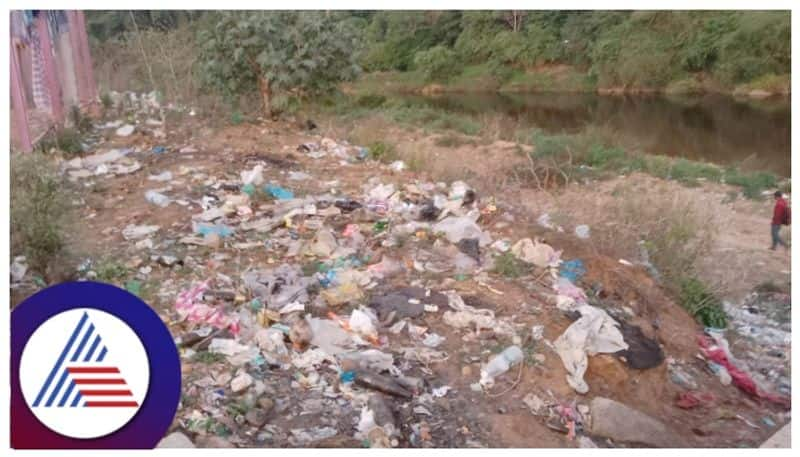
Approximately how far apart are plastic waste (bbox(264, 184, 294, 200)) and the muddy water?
5.62 m

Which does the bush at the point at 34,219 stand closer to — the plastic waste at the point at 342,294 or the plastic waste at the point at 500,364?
the plastic waste at the point at 342,294

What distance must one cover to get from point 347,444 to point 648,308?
5.66 feet

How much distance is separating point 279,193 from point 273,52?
2805 millimetres

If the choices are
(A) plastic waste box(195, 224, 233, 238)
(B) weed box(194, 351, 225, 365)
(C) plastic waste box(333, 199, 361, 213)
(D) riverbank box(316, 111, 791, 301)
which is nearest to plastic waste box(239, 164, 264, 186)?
(C) plastic waste box(333, 199, 361, 213)

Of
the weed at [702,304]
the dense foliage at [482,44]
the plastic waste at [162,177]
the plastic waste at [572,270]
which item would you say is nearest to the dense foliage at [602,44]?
the dense foliage at [482,44]

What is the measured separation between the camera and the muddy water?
9547mm

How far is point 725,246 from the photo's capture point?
4871 mm

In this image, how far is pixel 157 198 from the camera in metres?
4.13

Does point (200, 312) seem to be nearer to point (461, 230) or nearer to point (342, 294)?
point (342, 294)

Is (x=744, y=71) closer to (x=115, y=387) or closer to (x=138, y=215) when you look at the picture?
(x=138, y=215)

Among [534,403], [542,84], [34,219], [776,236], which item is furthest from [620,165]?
[542,84]

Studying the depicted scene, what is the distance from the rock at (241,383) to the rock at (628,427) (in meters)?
1.10

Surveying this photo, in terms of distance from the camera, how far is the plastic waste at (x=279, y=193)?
167 inches
